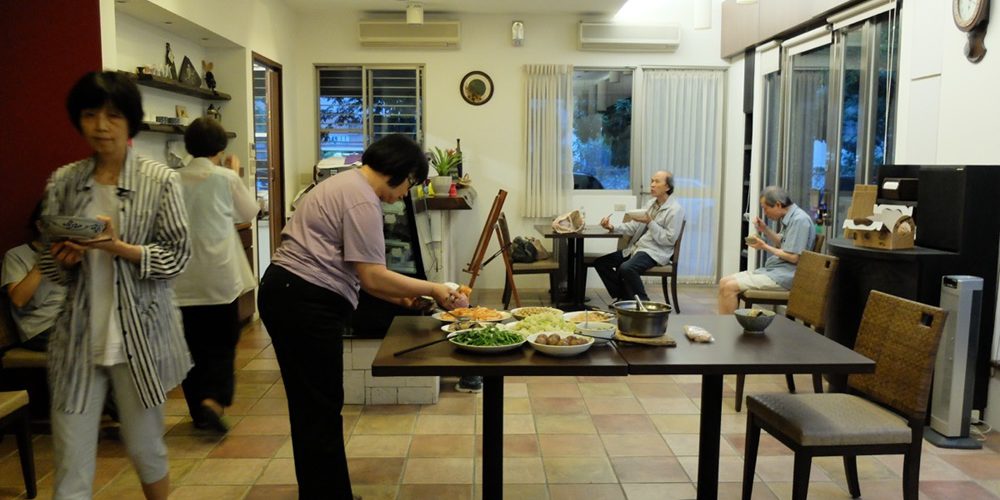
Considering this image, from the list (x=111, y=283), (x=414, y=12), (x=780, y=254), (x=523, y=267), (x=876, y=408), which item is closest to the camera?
(x=111, y=283)

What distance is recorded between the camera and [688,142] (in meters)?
7.66

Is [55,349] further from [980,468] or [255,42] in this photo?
[255,42]

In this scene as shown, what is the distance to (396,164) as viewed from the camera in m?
2.36

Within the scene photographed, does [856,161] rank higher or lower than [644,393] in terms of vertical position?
higher

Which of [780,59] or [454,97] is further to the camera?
[454,97]

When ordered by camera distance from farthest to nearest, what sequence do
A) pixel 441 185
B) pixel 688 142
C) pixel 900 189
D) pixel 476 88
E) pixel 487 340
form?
pixel 688 142, pixel 476 88, pixel 441 185, pixel 900 189, pixel 487 340

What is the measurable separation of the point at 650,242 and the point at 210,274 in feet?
12.6

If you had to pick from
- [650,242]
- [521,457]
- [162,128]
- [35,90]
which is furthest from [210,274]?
[650,242]

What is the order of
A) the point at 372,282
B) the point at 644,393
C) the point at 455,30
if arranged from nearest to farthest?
the point at 372,282
the point at 644,393
the point at 455,30

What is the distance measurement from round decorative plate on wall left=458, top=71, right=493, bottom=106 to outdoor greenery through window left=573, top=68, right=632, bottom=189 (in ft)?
3.06

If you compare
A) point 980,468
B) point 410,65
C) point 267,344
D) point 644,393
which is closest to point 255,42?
point 410,65

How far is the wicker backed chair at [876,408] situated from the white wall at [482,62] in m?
5.11

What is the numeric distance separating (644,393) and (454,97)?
4298 mm

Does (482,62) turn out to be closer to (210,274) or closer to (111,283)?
(210,274)
